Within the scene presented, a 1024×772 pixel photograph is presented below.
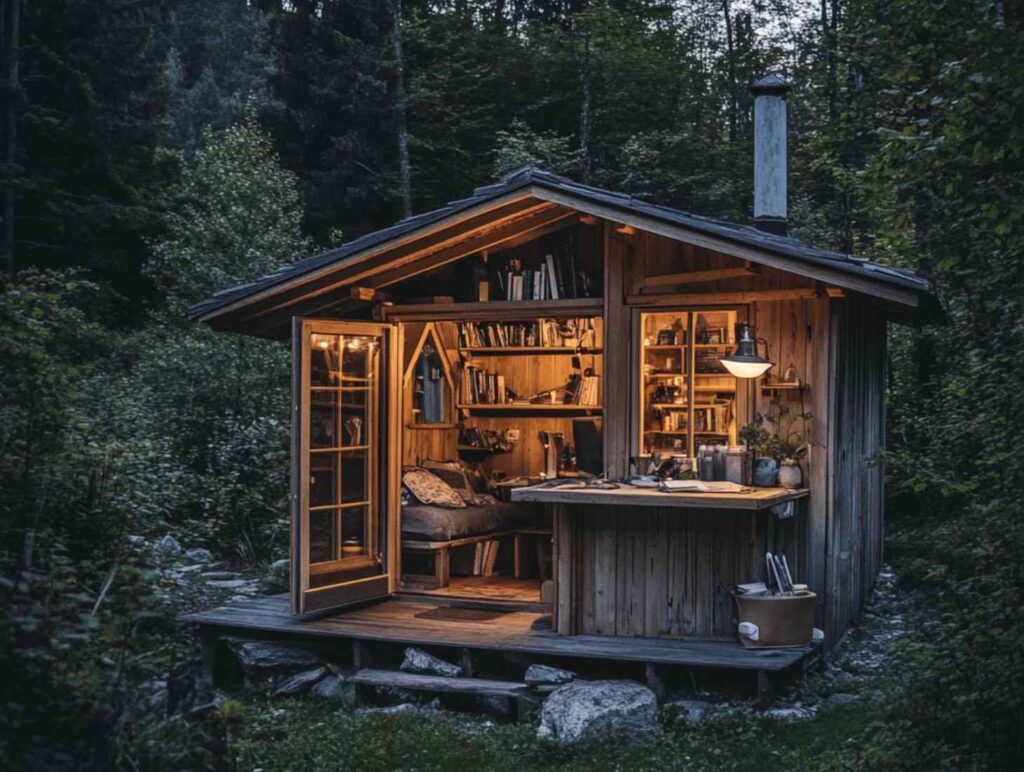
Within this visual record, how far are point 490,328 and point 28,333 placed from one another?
514 centimetres

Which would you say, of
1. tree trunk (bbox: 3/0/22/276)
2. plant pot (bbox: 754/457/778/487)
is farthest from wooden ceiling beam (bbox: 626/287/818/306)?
tree trunk (bbox: 3/0/22/276)

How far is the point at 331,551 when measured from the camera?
28.3ft

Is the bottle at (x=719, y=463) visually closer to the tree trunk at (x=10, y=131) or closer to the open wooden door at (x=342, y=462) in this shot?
the open wooden door at (x=342, y=462)

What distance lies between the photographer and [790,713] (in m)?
6.77

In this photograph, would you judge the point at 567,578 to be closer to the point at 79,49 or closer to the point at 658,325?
the point at 658,325

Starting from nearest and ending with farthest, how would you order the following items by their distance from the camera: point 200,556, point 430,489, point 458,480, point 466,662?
point 466,662 → point 430,489 → point 458,480 → point 200,556

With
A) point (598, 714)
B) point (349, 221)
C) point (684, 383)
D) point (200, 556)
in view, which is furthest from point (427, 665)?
point (349, 221)

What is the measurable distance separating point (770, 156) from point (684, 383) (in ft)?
7.49

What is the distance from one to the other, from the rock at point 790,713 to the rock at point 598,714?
0.68 metres

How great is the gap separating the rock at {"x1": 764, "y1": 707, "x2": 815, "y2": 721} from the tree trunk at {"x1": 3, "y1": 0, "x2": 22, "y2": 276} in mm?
14643

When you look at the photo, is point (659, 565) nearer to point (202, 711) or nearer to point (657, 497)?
point (657, 497)

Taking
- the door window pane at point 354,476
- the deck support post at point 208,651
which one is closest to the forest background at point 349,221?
the deck support post at point 208,651

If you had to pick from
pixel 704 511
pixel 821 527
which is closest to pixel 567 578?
pixel 704 511

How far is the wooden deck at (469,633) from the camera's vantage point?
716cm
